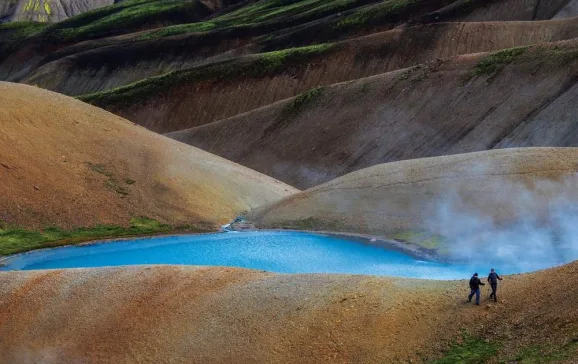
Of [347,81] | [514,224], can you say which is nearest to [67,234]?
[514,224]

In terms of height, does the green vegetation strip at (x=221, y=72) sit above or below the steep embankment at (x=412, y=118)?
above

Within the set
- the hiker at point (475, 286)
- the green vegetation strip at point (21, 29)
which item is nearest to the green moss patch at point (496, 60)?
the hiker at point (475, 286)

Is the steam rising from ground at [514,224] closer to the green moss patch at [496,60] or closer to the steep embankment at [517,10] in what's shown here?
the green moss patch at [496,60]

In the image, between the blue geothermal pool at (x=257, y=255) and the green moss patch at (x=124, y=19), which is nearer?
the blue geothermal pool at (x=257, y=255)

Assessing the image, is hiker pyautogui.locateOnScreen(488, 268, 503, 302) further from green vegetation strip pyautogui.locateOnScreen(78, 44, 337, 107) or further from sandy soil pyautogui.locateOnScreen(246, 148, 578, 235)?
green vegetation strip pyautogui.locateOnScreen(78, 44, 337, 107)

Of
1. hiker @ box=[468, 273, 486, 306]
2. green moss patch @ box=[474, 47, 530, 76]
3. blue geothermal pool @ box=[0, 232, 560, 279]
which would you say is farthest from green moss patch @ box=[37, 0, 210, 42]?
hiker @ box=[468, 273, 486, 306]

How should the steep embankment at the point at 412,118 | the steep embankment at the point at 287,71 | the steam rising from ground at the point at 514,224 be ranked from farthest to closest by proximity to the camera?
the steep embankment at the point at 287,71
the steep embankment at the point at 412,118
the steam rising from ground at the point at 514,224

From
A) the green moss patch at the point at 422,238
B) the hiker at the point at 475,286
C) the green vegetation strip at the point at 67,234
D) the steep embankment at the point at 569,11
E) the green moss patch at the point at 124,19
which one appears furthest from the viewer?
the green moss patch at the point at 124,19
